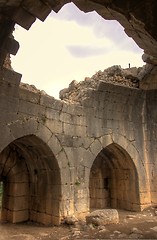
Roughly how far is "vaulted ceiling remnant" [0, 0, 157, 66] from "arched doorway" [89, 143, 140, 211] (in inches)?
211

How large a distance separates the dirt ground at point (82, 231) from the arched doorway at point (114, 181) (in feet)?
5.26

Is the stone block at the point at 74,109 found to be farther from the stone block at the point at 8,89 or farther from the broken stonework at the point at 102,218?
the broken stonework at the point at 102,218

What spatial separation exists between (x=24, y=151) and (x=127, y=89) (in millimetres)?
3901

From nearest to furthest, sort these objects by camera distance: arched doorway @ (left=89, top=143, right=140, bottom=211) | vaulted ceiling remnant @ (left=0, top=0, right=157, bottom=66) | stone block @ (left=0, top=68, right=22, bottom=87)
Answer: vaulted ceiling remnant @ (left=0, top=0, right=157, bottom=66)
stone block @ (left=0, top=68, right=22, bottom=87)
arched doorway @ (left=89, top=143, right=140, bottom=211)

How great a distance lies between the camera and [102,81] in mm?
7773

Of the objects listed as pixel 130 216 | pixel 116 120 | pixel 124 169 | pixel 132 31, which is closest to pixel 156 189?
pixel 124 169

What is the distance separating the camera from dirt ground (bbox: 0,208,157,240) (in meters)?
5.23

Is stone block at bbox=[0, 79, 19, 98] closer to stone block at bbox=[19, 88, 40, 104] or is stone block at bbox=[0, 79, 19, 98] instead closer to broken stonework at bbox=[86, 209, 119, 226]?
stone block at bbox=[19, 88, 40, 104]

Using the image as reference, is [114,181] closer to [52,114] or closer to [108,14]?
[52,114]

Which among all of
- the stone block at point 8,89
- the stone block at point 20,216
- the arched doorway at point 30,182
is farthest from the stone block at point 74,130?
the stone block at point 20,216

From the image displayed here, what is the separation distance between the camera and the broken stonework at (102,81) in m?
7.78

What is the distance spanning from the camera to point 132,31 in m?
2.93

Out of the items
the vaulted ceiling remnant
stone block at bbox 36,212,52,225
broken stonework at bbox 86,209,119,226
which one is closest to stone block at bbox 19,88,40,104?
the vaulted ceiling remnant

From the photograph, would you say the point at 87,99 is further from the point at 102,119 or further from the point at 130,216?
the point at 130,216
